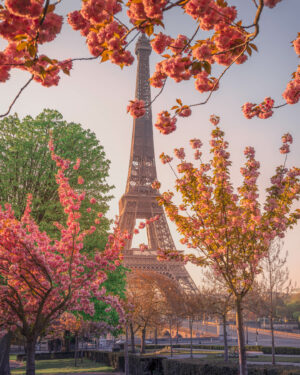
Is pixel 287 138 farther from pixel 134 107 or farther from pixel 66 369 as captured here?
pixel 66 369

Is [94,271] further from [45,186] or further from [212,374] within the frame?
[45,186]

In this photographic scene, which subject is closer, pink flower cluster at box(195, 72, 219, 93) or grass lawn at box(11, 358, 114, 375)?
pink flower cluster at box(195, 72, 219, 93)

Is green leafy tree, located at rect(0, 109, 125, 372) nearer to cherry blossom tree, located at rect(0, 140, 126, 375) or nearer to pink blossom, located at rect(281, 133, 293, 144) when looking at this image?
cherry blossom tree, located at rect(0, 140, 126, 375)

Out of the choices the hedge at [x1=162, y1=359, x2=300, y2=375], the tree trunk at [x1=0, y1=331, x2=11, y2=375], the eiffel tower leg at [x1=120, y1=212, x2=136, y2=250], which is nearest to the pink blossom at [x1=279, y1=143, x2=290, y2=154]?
the hedge at [x1=162, y1=359, x2=300, y2=375]

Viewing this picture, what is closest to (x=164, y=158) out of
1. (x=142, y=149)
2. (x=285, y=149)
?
(x=285, y=149)

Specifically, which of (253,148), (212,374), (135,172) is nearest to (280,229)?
(253,148)

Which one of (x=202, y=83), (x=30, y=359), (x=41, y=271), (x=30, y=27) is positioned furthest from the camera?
(x=41, y=271)

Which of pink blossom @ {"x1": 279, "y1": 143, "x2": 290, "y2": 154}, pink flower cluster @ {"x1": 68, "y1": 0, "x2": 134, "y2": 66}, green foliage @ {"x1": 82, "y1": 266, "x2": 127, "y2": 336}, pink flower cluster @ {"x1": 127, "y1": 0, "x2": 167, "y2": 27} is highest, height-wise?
pink blossom @ {"x1": 279, "y1": 143, "x2": 290, "y2": 154}
